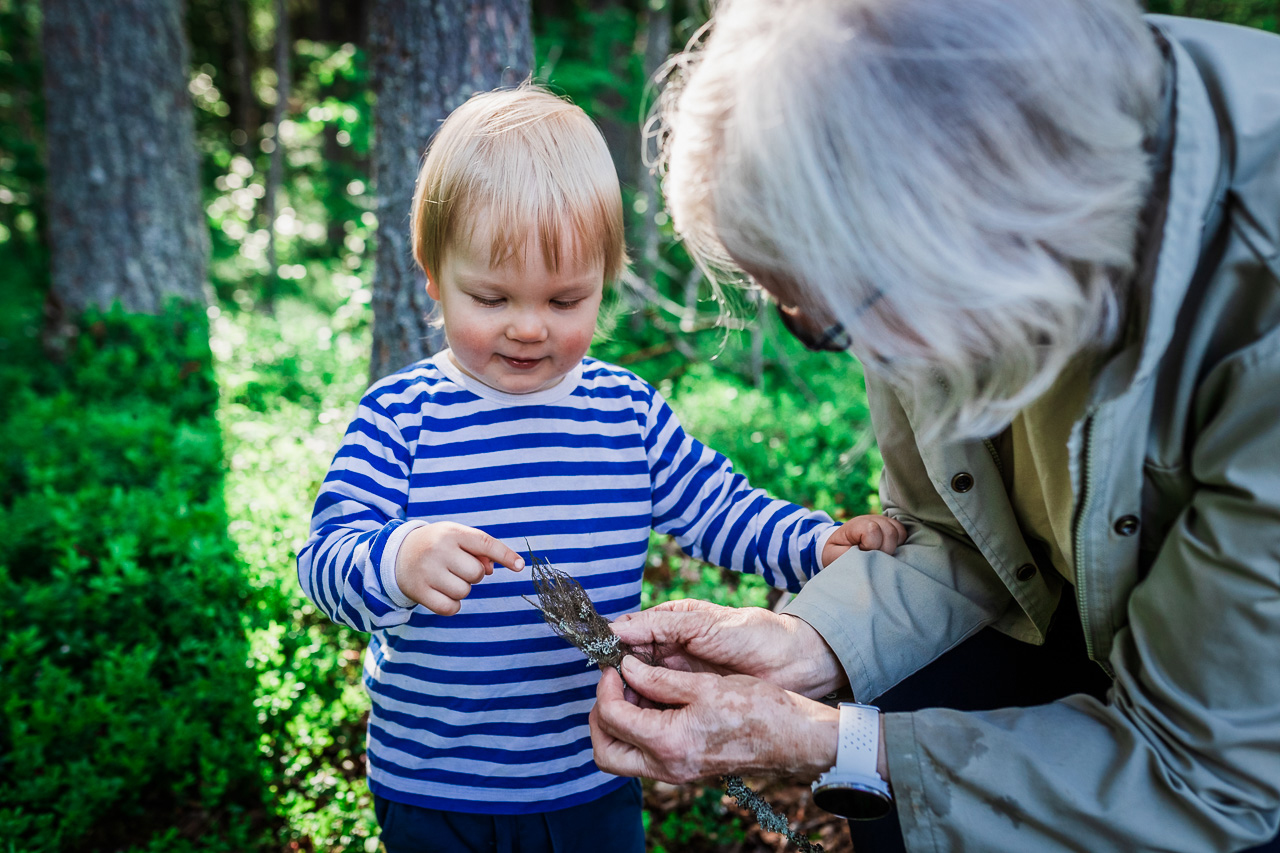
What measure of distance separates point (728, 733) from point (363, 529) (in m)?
0.83

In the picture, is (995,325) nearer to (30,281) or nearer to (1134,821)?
(1134,821)

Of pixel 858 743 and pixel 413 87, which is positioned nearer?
pixel 858 743

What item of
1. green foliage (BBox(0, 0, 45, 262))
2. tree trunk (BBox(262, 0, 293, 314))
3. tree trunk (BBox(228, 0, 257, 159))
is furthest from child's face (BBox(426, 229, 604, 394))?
tree trunk (BBox(228, 0, 257, 159))

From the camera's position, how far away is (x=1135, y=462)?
4.58ft

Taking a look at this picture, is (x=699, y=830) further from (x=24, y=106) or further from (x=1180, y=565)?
(x=24, y=106)

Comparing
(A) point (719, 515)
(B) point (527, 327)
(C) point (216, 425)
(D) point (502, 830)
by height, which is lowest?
(C) point (216, 425)

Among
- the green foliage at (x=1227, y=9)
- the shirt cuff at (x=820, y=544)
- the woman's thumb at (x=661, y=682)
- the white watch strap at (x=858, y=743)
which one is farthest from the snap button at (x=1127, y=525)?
the green foliage at (x=1227, y=9)

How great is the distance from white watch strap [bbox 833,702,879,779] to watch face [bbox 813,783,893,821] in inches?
1.3

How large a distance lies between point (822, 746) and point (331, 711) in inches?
72.4

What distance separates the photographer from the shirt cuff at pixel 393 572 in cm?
149

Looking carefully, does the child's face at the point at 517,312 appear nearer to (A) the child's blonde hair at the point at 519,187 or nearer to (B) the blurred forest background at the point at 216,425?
(A) the child's blonde hair at the point at 519,187

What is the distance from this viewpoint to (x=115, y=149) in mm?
6520

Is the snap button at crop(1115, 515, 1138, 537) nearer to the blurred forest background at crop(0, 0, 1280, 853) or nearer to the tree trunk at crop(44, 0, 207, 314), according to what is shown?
the blurred forest background at crop(0, 0, 1280, 853)

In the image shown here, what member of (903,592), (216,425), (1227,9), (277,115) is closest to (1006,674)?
(903,592)
